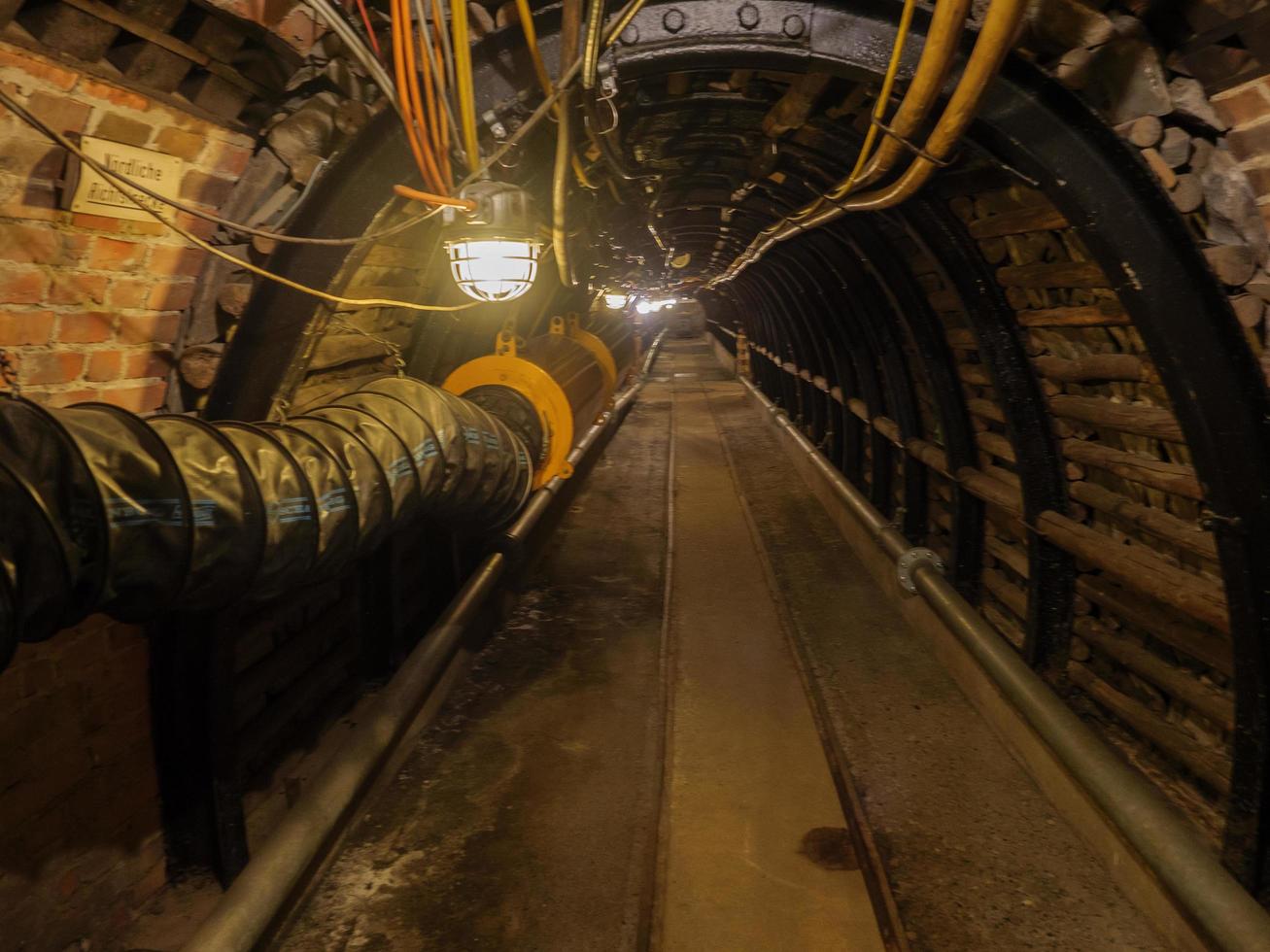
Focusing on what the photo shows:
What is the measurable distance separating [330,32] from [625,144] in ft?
8.72

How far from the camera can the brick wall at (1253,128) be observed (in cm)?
231

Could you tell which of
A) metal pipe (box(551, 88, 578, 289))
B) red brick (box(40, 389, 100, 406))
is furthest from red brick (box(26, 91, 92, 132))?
metal pipe (box(551, 88, 578, 289))

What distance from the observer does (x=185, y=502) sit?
211cm

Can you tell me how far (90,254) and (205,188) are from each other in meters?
0.54

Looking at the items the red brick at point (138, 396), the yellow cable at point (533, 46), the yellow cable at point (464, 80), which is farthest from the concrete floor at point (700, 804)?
the yellow cable at point (533, 46)

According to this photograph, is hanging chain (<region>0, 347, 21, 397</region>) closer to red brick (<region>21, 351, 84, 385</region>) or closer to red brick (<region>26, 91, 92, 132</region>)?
red brick (<region>21, 351, 84, 385</region>)

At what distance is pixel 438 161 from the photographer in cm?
303

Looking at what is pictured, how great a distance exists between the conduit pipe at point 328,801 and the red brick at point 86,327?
1.87 m

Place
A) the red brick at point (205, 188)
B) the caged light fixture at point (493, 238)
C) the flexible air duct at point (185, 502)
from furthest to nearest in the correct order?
the caged light fixture at point (493, 238), the red brick at point (205, 188), the flexible air duct at point (185, 502)

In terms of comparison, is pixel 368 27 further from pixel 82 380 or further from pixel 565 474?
pixel 565 474

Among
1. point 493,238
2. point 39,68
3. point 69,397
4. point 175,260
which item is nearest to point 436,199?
point 493,238

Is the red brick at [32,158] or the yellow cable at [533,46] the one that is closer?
the red brick at [32,158]

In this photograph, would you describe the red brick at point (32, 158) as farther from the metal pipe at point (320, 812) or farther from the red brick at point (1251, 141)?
the red brick at point (1251, 141)

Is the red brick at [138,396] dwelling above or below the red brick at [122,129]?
below
